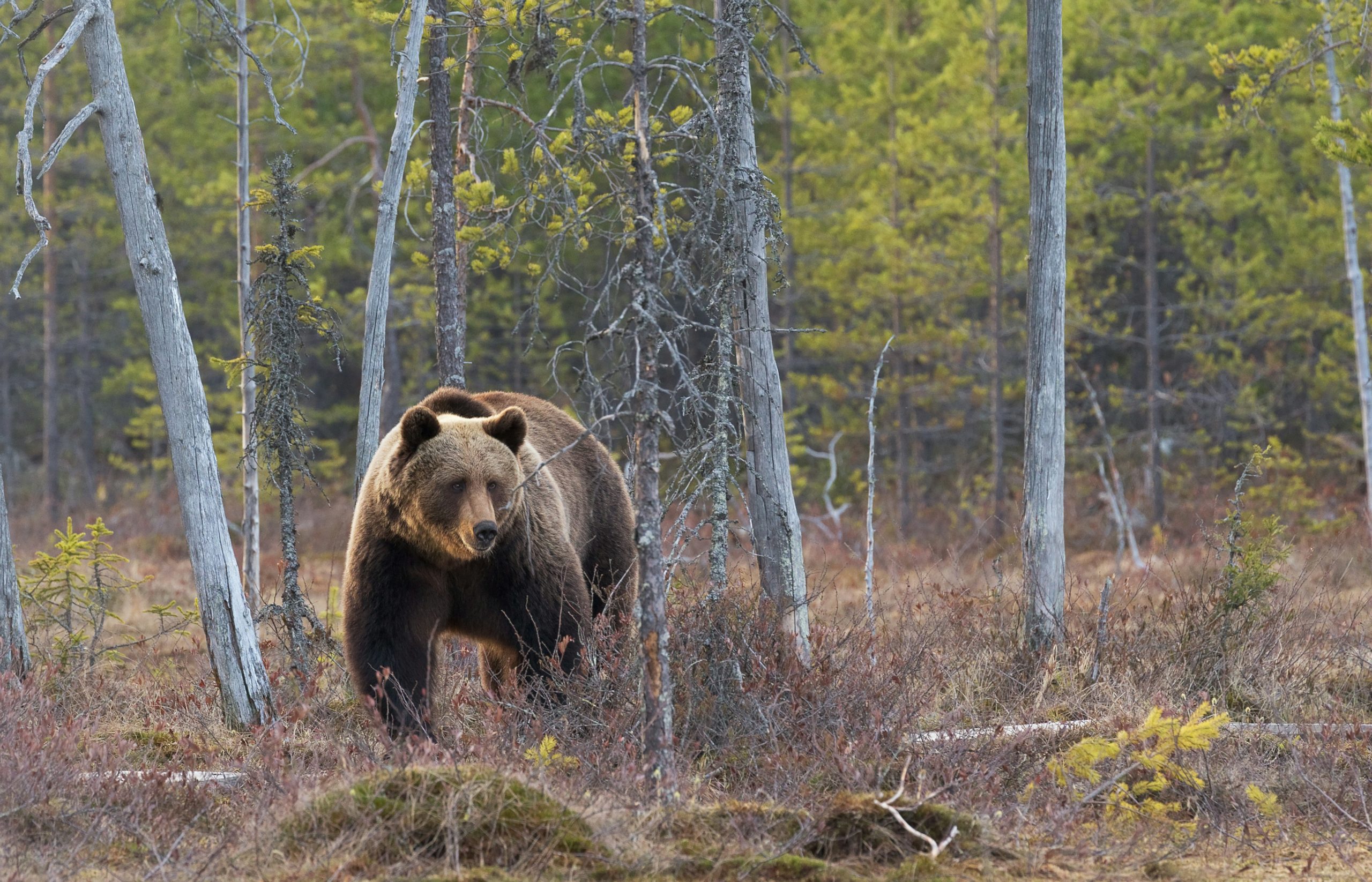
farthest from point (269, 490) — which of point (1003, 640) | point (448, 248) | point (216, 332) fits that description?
point (216, 332)

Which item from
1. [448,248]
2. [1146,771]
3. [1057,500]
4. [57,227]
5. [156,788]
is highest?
[57,227]

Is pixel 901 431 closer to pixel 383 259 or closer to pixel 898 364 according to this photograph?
→ pixel 898 364

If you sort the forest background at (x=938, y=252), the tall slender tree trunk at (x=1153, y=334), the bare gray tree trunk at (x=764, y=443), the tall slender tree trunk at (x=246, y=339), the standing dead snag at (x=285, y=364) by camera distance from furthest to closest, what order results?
the tall slender tree trunk at (x=1153, y=334) < the forest background at (x=938, y=252) < the tall slender tree trunk at (x=246, y=339) < the standing dead snag at (x=285, y=364) < the bare gray tree trunk at (x=764, y=443)

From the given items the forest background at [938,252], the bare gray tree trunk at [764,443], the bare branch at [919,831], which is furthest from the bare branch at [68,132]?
the forest background at [938,252]

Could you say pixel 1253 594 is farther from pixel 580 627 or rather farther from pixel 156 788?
pixel 156 788

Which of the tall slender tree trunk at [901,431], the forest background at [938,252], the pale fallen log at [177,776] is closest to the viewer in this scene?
the pale fallen log at [177,776]

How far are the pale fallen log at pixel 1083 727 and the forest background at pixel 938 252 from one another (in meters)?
11.8

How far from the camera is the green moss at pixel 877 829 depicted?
16.7ft

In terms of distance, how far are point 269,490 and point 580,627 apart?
4478 millimetres

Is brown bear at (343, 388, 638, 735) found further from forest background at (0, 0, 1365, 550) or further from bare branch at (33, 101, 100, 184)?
forest background at (0, 0, 1365, 550)

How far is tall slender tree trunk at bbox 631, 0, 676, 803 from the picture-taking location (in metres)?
5.10

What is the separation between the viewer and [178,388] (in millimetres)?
7988

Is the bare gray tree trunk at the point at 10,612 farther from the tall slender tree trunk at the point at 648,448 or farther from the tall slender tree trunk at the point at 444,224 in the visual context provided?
the tall slender tree trunk at the point at 648,448

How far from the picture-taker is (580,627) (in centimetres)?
698
